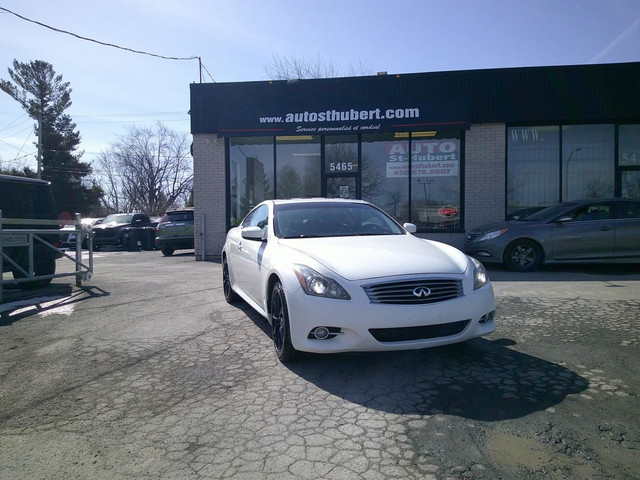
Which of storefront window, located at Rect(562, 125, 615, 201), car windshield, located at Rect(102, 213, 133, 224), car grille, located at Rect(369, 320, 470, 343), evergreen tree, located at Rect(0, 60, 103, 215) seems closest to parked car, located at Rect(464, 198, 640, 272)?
storefront window, located at Rect(562, 125, 615, 201)

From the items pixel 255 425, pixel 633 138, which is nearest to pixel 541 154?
pixel 633 138

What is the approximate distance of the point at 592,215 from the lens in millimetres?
9953

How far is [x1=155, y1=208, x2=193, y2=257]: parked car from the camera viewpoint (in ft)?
56.7

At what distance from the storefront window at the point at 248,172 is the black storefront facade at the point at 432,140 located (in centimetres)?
6

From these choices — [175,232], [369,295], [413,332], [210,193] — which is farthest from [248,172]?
[413,332]

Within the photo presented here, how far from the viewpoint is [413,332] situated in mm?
3850

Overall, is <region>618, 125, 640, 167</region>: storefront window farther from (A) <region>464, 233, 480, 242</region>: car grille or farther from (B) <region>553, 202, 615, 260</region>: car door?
(A) <region>464, 233, 480, 242</region>: car grille

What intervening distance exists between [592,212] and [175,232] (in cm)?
1311

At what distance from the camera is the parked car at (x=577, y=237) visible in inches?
385

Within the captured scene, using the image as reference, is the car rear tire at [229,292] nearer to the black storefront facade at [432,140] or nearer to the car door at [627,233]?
the black storefront facade at [432,140]

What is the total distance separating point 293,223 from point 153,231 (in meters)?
18.6

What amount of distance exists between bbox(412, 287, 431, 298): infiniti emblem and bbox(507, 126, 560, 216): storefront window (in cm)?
1076

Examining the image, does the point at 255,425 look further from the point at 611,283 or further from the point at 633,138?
the point at 633,138

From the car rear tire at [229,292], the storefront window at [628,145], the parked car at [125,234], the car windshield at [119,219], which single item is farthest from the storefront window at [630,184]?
the car windshield at [119,219]
